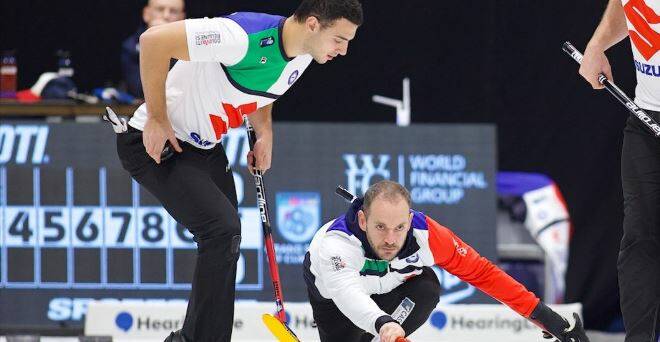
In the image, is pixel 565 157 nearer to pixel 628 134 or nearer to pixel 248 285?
pixel 248 285

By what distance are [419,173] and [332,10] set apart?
257 cm

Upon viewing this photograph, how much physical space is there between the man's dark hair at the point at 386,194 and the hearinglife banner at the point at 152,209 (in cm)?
242

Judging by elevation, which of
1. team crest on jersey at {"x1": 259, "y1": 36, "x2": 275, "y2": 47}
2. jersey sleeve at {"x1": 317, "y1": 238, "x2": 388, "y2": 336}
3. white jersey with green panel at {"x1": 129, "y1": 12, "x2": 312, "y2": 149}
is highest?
→ team crest on jersey at {"x1": 259, "y1": 36, "x2": 275, "y2": 47}

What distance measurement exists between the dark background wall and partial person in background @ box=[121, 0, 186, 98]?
0.52 m

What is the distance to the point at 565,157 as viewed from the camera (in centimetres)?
817

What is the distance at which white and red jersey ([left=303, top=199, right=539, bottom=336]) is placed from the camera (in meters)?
4.33

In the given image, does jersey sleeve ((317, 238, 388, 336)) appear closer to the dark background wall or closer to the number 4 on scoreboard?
the number 4 on scoreboard

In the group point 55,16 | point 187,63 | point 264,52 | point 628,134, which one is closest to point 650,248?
point 628,134

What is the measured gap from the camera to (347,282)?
14.1 feet

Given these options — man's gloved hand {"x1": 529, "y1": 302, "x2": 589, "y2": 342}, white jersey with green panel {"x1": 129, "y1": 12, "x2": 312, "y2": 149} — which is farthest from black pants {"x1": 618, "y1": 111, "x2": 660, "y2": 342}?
white jersey with green panel {"x1": 129, "y1": 12, "x2": 312, "y2": 149}

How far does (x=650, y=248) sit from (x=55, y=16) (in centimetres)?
551

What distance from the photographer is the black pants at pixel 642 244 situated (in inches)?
160

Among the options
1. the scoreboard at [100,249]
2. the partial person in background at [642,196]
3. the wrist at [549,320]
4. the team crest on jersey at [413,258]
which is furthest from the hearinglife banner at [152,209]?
the partial person in background at [642,196]

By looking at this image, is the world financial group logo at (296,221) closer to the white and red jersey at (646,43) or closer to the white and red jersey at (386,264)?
the white and red jersey at (386,264)
